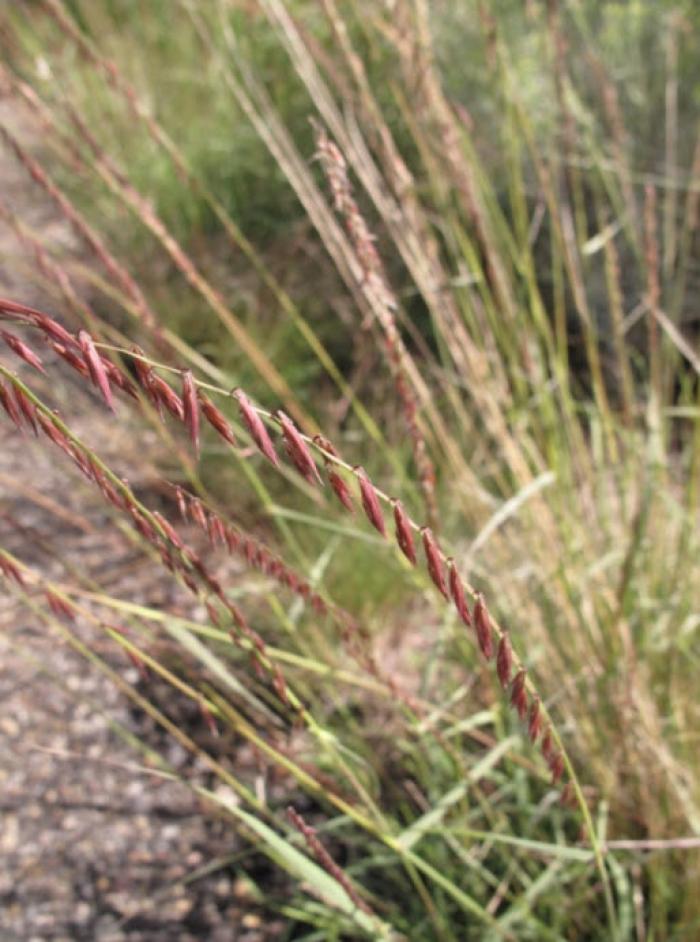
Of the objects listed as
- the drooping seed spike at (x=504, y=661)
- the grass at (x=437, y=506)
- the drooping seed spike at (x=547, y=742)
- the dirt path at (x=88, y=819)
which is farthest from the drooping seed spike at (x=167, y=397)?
the dirt path at (x=88, y=819)

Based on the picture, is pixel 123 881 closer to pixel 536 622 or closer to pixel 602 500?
pixel 536 622

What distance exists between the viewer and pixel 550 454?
161 cm

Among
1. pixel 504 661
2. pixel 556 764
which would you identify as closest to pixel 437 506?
pixel 556 764

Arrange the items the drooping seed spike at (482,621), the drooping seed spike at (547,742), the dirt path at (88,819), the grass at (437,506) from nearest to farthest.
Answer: the drooping seed spike at (482,621), the drooping seed spike at (547,742), the grass at (437,506), the dirt path at (88,819)

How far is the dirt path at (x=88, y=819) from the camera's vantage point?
67.1 inches

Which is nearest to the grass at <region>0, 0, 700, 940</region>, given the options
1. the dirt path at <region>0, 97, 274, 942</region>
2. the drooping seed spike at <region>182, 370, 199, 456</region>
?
the drooping seed spike at <region>182, 370, 199, 456</region>

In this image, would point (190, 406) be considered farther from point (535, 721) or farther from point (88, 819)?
point (88, 819)

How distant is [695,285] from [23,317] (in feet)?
8.82

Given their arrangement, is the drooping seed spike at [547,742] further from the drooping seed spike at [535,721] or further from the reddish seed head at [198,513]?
the reddish seed head at [198,513]

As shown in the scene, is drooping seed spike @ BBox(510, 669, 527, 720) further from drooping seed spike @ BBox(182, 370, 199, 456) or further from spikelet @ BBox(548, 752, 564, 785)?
drooping seed spike @ BBox(182, 370, 199, 456)

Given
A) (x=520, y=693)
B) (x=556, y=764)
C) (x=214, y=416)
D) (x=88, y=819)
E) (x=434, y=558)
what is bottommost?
(x=88, y=819)

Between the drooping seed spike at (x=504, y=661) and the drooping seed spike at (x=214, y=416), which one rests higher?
the drooping seed spike at (x=214, y=416)

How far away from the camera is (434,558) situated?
58 centimetres

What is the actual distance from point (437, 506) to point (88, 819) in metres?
0.84
